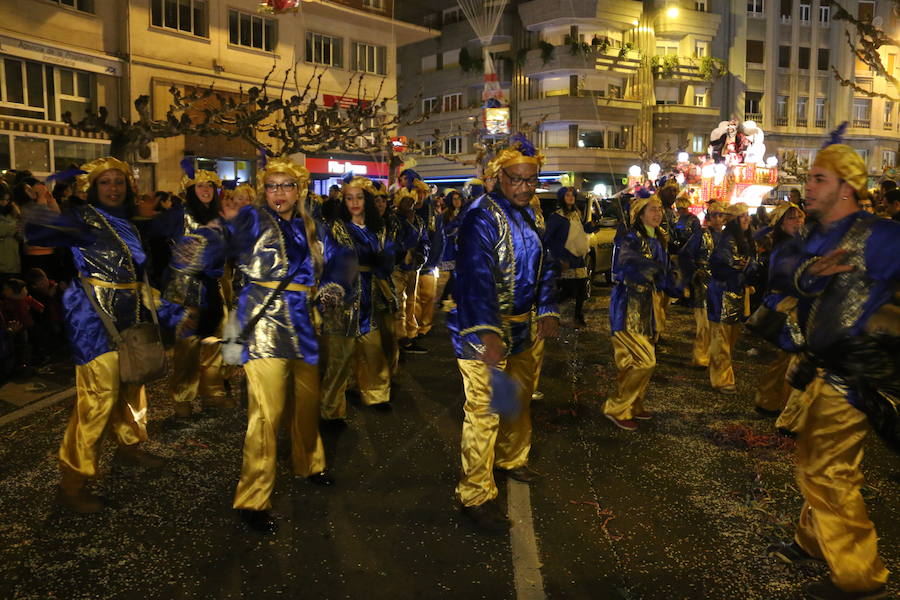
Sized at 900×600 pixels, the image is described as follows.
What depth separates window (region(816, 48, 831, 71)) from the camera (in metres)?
49.9

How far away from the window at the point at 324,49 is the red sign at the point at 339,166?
12.1 ft

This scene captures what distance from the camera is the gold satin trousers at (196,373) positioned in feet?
20.2

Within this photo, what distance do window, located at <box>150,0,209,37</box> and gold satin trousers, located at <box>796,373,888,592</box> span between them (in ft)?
71.9

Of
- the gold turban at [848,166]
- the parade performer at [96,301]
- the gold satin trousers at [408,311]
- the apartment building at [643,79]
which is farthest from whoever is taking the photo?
the apartment building at [643,79]

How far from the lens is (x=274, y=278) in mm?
4074

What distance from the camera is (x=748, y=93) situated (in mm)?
48000

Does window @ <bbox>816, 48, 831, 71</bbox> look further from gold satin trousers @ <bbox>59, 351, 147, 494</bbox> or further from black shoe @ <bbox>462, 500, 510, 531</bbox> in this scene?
gold satin trousers @ <bbox>59, 351, 147, 494</bbox>

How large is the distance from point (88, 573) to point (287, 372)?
1.38 metres

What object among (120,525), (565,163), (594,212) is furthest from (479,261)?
(565,163)

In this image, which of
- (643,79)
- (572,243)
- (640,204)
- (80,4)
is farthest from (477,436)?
(643,79)

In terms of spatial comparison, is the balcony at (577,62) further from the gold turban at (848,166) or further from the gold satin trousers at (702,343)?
the gold turban at (848,166)

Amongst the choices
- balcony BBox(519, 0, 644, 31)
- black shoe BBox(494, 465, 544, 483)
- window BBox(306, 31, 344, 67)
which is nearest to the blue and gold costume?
black shoe BBox(494, 465, 544, 483)

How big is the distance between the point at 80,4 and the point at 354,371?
56.9ft

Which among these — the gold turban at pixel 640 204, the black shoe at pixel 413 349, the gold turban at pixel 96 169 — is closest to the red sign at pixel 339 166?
the black shoe at pixel 413 349
